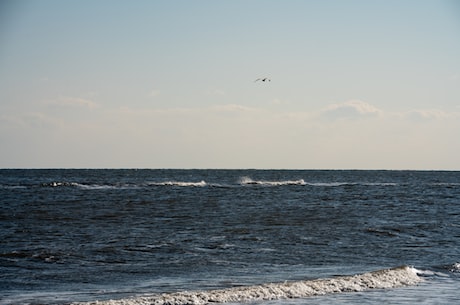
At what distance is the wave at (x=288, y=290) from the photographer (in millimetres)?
15055

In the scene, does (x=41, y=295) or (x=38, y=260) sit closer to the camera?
(x=41, y=295)

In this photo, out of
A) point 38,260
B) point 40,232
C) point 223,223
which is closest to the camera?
point 38,260

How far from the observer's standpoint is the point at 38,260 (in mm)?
20812

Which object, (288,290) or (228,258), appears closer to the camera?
(288,290)

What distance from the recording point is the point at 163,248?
23.7 m

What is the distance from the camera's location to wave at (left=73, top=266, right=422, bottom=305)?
49.4ft

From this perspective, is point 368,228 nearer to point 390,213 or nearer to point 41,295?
point 390,213

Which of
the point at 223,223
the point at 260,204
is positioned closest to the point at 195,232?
the point at 223,223

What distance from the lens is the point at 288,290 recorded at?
16188mm

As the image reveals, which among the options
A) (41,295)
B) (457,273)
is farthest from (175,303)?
(457,273)

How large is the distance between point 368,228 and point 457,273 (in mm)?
11641

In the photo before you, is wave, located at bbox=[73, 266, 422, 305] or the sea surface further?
the sea surface

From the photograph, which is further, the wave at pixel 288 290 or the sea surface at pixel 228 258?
the sea surface at pixel 228 258

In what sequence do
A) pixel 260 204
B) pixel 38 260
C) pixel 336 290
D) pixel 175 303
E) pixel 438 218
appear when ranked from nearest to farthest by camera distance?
pixel 175 303, pixel 336 290, pixel 38 260, pixel 438 218, pixel 260 204
